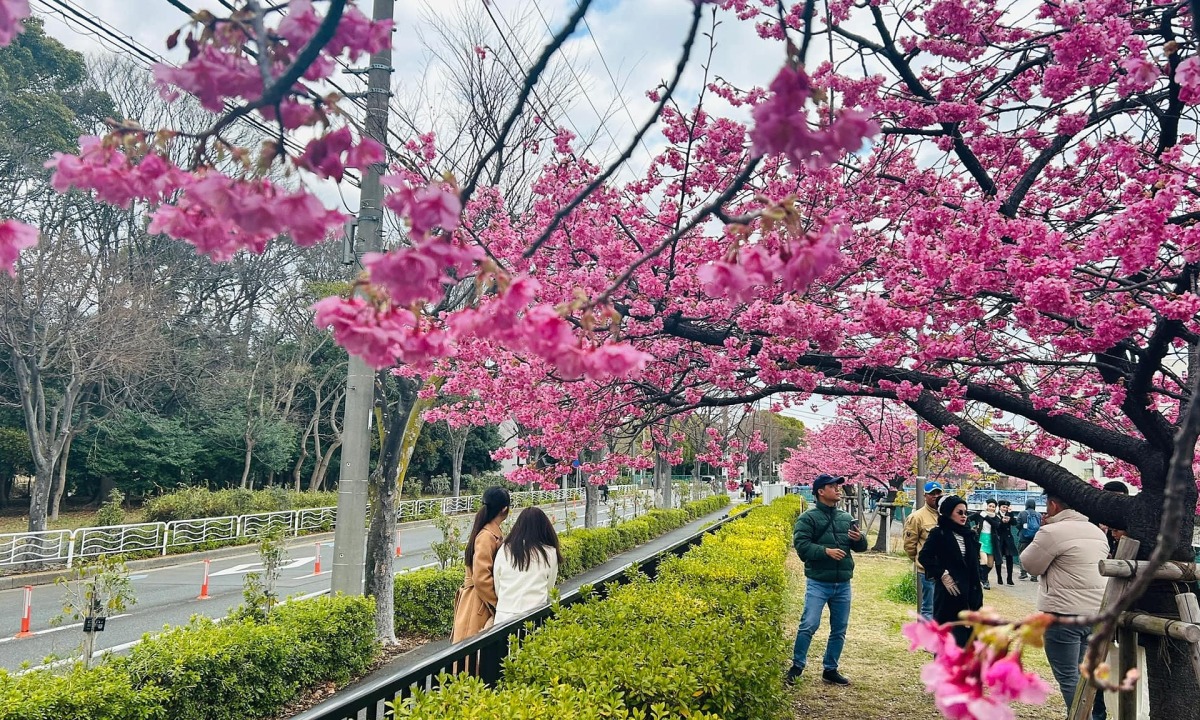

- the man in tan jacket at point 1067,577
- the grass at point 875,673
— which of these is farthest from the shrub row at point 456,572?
the man in tan jacket at point 1067,577

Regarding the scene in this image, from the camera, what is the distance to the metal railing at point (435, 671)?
8.63 feet

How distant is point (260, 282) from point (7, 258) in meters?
28.9

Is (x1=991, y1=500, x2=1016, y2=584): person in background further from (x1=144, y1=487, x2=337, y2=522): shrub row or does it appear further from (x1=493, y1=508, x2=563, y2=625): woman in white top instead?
(x1=144, y1=487, x2=337, y2=522): shrub row

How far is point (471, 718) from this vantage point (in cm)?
265

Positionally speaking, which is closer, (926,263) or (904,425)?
(926,263)

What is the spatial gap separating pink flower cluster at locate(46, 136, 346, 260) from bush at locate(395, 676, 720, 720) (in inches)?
71.0

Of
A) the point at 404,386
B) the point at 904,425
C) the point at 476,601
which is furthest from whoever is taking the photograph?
the point at 904,425

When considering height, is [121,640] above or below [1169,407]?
below

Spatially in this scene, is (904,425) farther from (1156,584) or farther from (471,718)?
(471,718)

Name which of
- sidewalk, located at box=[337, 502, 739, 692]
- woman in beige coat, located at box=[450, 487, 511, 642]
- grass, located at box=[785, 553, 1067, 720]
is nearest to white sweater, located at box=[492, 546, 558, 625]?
woman in beige coat, located at box=[450, 487, 511, 642]

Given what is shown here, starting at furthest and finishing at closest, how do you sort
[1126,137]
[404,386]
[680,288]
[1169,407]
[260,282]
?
[260,282], [404,386], [1169,407], [680,288], [1126,137]

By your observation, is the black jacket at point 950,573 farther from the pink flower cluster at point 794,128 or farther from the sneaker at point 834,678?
the pink flower cluster at point 794,128

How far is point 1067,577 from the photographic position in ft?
16.5

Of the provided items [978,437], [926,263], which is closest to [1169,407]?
[978,437]
